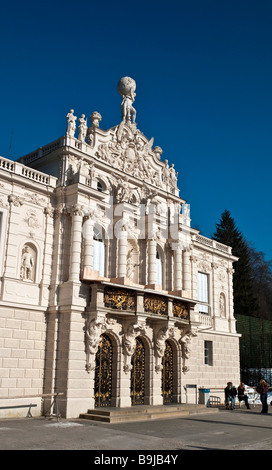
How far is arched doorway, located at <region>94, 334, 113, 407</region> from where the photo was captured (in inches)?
853

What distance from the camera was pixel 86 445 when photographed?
13.0 meters

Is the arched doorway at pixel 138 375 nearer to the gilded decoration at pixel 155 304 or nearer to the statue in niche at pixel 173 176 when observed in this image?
the gilded decoration at pixel 155 304

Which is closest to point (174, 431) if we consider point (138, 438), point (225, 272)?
point (138, 438)

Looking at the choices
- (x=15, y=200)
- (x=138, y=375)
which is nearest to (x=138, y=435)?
(x=138, y=375)

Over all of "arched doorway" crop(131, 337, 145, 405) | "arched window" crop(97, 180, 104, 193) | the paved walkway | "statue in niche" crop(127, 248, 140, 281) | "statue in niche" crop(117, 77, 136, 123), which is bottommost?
the paved walkway

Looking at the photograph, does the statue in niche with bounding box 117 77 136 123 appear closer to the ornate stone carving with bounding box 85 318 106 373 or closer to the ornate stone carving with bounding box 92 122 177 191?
the ornate stone carving with bounding box 92 122 177 191

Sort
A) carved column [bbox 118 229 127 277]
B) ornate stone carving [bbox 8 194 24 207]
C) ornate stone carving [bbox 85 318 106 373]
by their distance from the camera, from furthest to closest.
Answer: carved column [bbox 118 229 127 277], ornate stone carving [bbox 8 194 24 207], ornate stone carving [bbox 85 318 106 373]

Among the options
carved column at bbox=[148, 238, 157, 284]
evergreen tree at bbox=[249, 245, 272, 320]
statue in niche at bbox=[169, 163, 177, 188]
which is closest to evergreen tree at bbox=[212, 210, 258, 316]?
evergreen tree at bbox=[249, 245, 272, 320]

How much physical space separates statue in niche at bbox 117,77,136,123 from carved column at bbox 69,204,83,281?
30.4 ft

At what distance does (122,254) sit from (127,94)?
1128cm

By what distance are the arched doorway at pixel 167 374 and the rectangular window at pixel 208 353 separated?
5.19 meters

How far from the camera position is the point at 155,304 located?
24.0 metres

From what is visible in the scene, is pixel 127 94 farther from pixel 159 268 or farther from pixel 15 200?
pixel 15 200

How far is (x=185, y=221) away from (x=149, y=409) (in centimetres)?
1222
